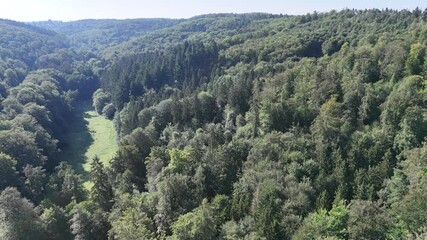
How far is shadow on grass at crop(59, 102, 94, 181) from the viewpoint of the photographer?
122938 mm

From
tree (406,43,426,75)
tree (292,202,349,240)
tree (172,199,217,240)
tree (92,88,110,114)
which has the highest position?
tree (406,43,426,75)

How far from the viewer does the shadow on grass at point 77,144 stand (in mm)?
122938

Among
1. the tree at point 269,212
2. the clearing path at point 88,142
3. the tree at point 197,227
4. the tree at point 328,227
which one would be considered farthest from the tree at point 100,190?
the tree at point 328,227

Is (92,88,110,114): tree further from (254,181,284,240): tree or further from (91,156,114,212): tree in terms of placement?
(254,181,284,240): tree

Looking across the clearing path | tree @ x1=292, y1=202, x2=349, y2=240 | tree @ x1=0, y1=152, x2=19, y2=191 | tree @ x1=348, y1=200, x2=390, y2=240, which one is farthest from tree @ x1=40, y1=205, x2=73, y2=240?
tree @ x1=348, y1=200, x2=390, y2=240

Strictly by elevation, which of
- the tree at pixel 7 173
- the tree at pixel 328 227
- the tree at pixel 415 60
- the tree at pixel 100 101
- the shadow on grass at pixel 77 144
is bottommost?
the shadow on grass at pixel 77 144

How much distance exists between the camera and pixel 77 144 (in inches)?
5684

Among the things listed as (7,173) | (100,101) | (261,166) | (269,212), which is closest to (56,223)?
(7,173)

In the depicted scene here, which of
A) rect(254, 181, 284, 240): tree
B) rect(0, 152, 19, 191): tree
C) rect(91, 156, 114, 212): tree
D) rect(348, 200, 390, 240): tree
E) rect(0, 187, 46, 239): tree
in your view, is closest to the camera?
rect(348, 200, 390, 240): tree

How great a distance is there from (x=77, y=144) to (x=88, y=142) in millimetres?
3998

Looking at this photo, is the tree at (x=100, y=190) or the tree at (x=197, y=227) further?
the tree at (x=100, y=190)

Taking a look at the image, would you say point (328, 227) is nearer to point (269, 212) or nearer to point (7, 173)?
point (269, 212)

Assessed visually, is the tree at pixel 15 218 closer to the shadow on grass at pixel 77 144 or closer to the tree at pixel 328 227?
the tree at pixel 328 227

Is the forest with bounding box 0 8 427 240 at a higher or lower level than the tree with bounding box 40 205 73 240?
higher
